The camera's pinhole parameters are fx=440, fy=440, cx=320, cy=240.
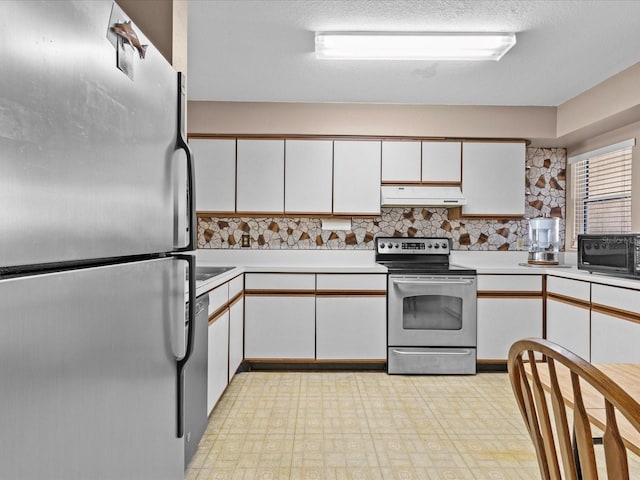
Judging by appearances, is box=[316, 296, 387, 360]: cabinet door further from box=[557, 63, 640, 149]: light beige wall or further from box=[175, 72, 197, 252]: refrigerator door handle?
box=[175, 72, 197, 252]: refrigerator door handle

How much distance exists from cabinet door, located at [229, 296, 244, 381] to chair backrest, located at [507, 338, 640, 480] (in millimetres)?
2311

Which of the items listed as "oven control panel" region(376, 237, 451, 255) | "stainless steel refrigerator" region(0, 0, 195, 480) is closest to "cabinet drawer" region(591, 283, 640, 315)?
"oven control panel" region(376, 237, 451, 255)

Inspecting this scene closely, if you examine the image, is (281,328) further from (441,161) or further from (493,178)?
(493,178)

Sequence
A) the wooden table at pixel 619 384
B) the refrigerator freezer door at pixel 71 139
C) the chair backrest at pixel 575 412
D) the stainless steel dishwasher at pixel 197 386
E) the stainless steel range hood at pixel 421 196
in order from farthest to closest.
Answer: the stainless steel range hood at pixel 421 196 < the stainless steel dishwasher at pixel 197 386 < the wooden table at pixel 619 384 < the chair backrest at pixel 575 412 < the refrigerator freezer door at pixel 71 139

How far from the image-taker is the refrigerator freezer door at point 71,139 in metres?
0.53

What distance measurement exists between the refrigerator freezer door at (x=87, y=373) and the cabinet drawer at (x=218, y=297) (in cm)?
134

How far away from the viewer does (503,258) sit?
4.28 meters

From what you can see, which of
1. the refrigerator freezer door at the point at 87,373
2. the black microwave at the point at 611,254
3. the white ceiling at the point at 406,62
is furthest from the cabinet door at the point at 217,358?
the black microwave at the point at 611,254

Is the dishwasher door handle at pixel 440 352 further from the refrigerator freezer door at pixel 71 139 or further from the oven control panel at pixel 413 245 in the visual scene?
the refrigerator freezer door at pixel 71 139

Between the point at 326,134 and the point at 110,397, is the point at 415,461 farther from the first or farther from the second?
the point at 326,134

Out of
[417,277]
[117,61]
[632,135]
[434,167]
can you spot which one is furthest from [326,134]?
[117,61]

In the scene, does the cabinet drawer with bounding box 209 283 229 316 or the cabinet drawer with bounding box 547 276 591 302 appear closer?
the cabinet drawer with bounding box 209 283 229 316

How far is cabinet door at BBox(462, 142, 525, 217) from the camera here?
3969mm

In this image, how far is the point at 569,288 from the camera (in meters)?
3.34
